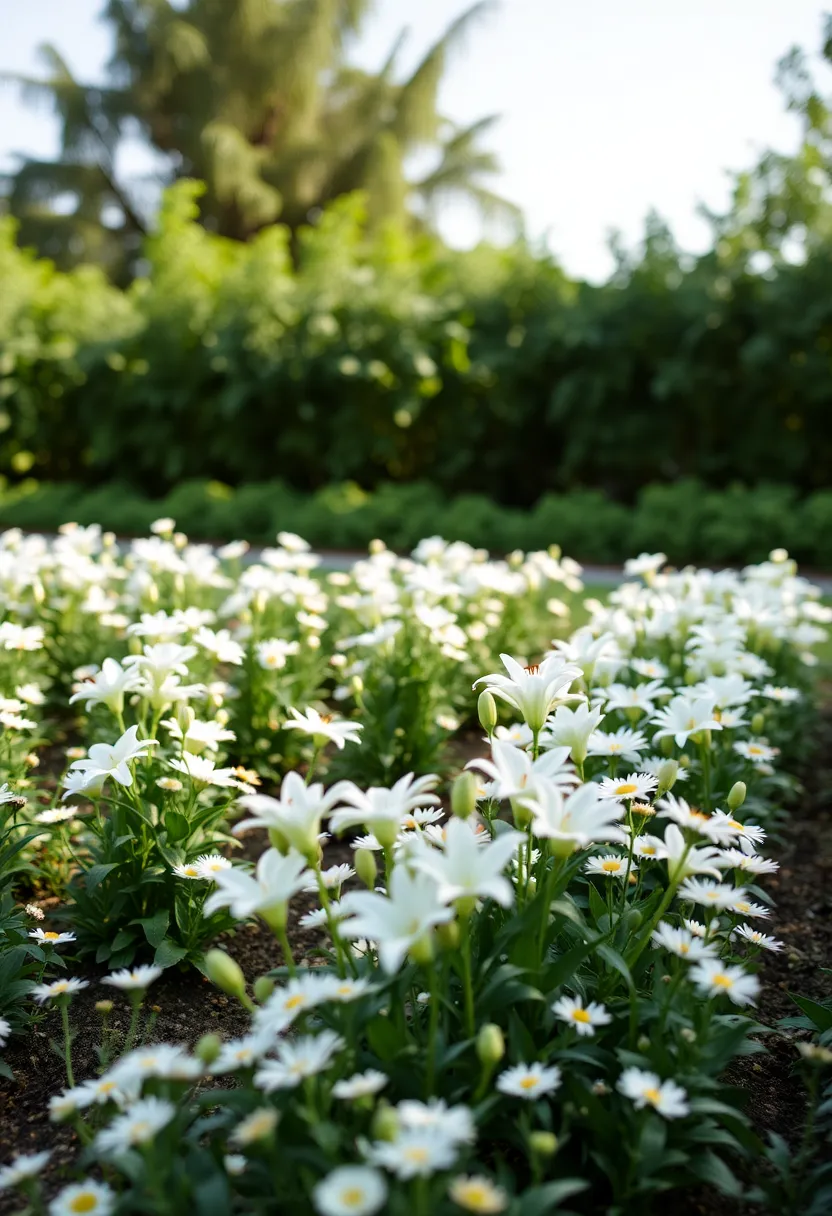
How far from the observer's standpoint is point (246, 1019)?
219cm

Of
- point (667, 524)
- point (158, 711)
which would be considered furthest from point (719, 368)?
point (158, 711)

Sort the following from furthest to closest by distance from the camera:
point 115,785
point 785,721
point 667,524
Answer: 1. point 667,524
2. point 785,721
3. point 115,785

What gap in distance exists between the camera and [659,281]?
384 inches

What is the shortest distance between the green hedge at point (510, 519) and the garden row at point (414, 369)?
2.62ft

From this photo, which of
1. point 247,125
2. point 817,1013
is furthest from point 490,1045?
point 247,125

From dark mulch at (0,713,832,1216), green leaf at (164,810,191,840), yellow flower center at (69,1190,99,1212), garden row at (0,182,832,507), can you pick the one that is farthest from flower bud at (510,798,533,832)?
garden row at (0,182,832,507)

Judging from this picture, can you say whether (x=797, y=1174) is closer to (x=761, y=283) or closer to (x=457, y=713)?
(x=457, y=713)

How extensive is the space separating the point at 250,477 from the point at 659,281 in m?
5.24

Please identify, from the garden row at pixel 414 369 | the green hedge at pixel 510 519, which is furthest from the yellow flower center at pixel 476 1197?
the garden row at pixel 414 369

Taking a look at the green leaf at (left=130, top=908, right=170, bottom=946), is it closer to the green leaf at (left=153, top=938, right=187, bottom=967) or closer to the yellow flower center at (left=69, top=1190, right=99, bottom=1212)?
the green leaf at (left=153, top=938, right=187, bottom=967)

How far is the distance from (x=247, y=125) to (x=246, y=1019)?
2226 centimetres

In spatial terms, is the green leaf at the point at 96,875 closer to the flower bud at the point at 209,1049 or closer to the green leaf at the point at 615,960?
the flower bud at the point at 209,1049

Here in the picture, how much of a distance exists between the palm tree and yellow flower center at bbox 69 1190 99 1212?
20945mm

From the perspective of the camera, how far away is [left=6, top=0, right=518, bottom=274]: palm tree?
2017 cm
